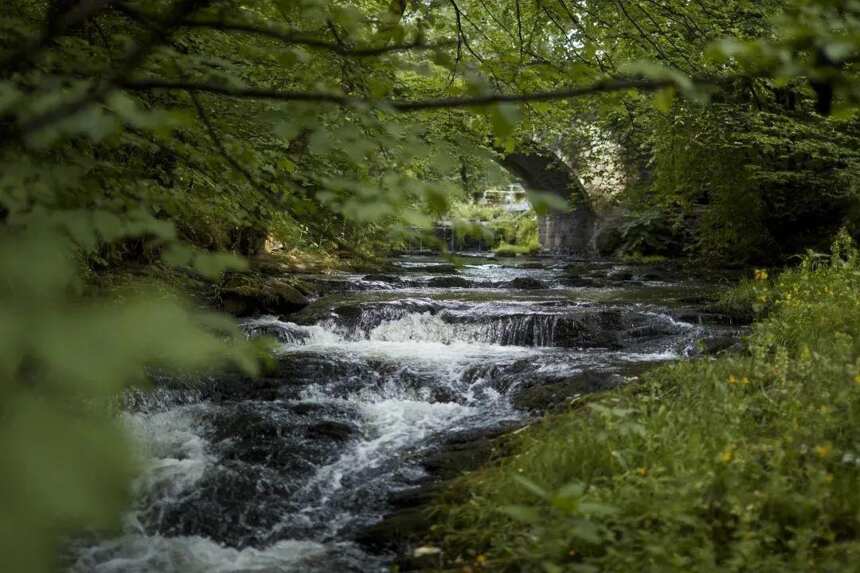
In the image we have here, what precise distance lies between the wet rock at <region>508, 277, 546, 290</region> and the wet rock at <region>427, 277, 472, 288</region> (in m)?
0.94

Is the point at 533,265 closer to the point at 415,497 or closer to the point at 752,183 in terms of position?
the point at 752,183

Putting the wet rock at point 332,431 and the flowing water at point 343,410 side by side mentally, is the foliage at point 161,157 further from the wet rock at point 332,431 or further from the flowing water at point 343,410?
the wet rock at point 332,431

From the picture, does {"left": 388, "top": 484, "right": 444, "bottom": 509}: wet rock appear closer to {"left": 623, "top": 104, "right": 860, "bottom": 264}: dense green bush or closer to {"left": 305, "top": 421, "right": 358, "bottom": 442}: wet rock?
{"left": 305, "top": 421, "right": 358, "bottom": 442}: wet rock

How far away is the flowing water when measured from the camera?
412 centimetres

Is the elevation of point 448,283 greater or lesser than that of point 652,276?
lesser

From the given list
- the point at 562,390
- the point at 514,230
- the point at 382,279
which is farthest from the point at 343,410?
the point at 514,230

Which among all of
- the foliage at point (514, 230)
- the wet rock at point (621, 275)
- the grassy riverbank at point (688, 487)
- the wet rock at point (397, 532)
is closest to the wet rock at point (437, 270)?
the wet rock at point (621, 275)

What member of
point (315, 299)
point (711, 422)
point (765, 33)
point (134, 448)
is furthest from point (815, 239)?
point (134, 448)

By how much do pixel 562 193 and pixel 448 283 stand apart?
8.31 m

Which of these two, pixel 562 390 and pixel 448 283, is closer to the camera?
pixel 562 390

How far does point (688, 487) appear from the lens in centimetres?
293

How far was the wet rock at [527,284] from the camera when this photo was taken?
45.3 feet

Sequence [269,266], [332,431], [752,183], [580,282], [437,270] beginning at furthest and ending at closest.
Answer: [437,270] → [580,282] → [752,183] → [269,266] → [332,431]

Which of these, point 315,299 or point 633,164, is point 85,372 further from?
point 633,164
